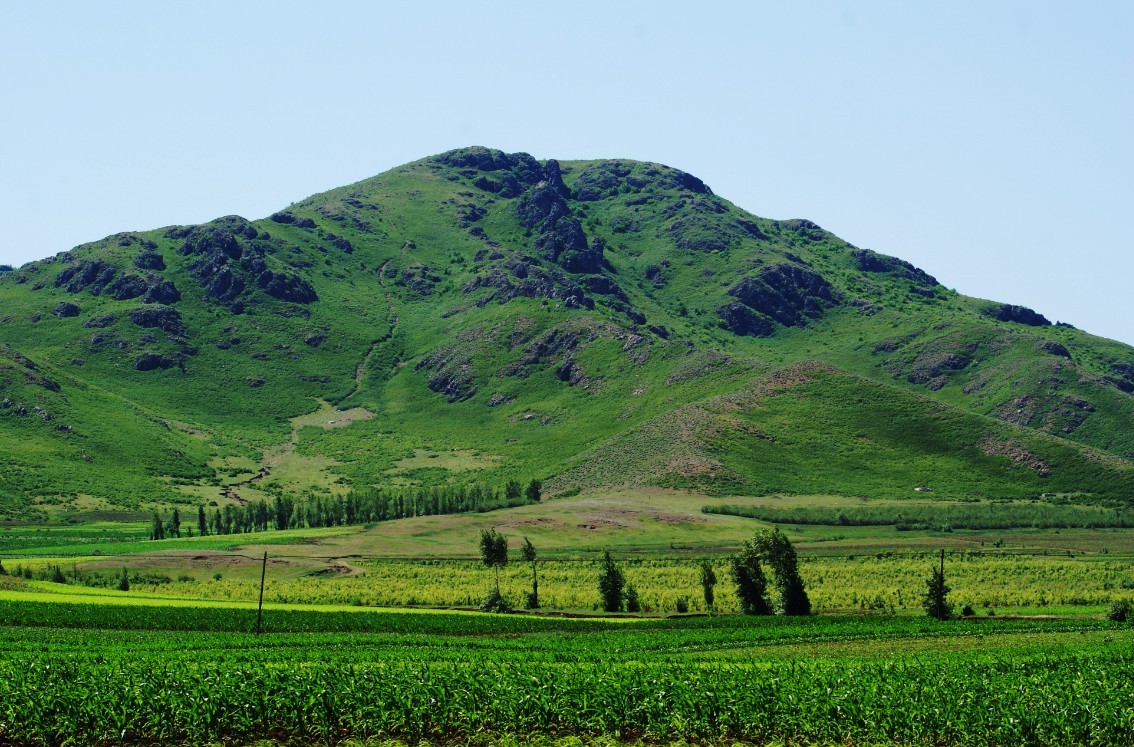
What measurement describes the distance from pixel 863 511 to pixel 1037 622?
118 metres

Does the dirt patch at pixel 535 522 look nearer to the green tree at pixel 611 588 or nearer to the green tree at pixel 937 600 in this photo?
the green tree at pixel 611 588

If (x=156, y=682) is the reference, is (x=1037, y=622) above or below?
below

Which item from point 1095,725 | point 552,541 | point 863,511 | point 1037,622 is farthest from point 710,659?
point 863,511

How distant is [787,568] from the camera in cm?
8731

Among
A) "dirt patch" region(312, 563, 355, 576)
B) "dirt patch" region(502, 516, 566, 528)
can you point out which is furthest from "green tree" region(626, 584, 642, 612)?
"dirt patch" region(502, 516, 566, 528)

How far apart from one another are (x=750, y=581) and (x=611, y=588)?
40.1 feet

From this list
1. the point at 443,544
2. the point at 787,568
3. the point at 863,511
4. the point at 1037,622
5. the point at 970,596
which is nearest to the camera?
the point at 1037,622

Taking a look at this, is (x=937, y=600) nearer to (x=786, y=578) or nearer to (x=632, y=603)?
(x=786, y=578)

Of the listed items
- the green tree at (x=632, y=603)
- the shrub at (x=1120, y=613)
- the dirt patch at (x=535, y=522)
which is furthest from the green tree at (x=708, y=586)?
the dirt patch at (x=535, y=522)

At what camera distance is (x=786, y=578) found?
87.3 meters

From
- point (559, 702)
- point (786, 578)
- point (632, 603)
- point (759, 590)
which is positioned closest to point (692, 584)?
point (632, 603)

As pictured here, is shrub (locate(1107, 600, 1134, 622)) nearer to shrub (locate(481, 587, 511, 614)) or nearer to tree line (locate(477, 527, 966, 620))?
tree line (locate(477, 527, 966, 620))

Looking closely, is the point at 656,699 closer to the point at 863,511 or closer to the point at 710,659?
the point at 710,659

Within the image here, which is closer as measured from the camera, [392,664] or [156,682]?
[156,682]
